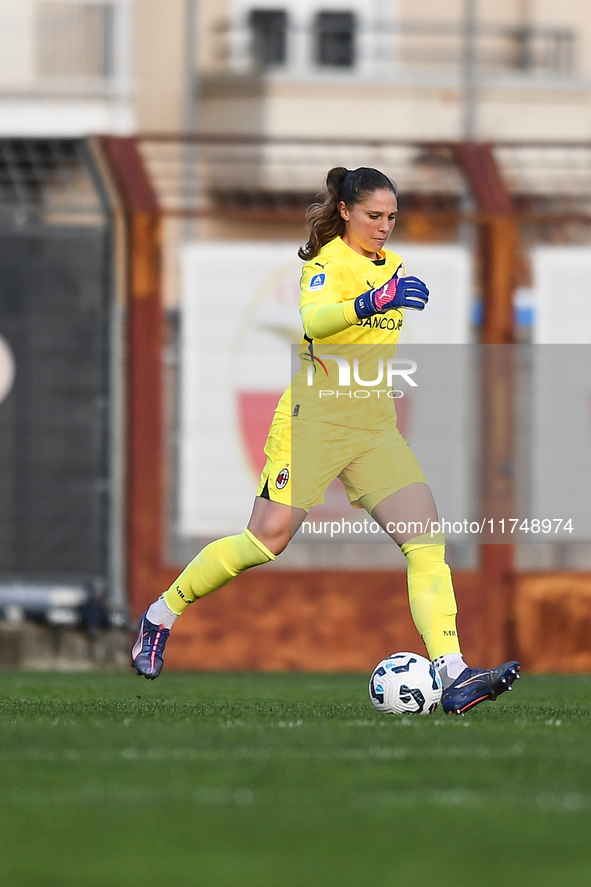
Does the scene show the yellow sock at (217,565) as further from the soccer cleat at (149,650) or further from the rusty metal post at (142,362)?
the rusty metal post at (142,362)

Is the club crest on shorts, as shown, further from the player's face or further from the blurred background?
the blurred background

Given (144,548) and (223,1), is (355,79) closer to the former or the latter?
(223,1)

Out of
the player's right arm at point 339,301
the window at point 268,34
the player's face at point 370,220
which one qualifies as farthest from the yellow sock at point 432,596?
the window at point 268,34

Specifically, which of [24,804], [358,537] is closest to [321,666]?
[358,537]

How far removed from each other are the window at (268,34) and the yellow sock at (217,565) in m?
18.9

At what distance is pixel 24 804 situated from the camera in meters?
4.12

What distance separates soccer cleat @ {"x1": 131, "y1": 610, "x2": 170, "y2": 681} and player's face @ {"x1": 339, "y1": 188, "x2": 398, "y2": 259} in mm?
1537

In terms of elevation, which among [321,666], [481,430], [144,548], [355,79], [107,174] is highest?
[355,79]

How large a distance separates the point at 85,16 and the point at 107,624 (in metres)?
12.5

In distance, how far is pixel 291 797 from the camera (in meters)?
4.24

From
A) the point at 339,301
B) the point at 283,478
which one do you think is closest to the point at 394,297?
the point at 339,301

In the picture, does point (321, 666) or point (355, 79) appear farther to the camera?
point (355, 79)

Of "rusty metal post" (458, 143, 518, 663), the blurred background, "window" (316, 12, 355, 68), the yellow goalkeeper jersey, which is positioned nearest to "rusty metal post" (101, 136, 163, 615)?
the blurred background

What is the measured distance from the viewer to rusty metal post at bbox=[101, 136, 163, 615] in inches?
452
